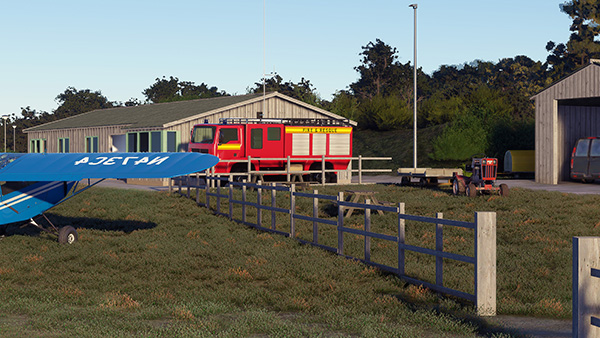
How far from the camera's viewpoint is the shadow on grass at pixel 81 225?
16766mm

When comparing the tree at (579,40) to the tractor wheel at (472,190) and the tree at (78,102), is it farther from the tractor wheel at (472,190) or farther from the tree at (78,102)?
the tree at (78,102)

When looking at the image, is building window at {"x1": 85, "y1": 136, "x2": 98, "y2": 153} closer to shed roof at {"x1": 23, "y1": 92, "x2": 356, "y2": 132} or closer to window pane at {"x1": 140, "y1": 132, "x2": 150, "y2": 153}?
shed roof at {"x1": 23, "y1": 92, "x2": 356, "y2": 132}

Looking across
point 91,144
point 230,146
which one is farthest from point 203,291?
point 91,144

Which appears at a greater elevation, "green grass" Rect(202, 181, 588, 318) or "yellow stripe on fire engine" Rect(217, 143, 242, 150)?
"yellow stripe on fire engine" Rect(217, 143, 242, 150)

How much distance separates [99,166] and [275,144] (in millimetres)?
16277

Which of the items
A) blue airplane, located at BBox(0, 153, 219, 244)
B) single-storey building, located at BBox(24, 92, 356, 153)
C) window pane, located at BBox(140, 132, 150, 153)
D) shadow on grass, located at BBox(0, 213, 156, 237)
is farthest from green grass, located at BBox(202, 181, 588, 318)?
window pane, located at BBox(140, 132, 150, 153)

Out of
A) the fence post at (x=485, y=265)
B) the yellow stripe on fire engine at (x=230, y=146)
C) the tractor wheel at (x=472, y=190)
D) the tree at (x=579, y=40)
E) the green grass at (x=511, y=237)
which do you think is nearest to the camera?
the fence post at (x=485, y=265)

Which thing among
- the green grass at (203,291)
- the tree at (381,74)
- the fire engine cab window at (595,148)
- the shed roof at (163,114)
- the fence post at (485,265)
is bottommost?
the green grass at (203,291)

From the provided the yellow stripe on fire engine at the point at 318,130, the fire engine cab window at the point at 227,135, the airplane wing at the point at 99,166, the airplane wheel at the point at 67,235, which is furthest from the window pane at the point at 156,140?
the airplane wheel at the point at 67,235

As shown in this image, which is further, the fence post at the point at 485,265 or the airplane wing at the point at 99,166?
the airplane wing at the point at 99,166

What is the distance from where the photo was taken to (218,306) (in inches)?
346

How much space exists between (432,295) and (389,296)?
0.62 m

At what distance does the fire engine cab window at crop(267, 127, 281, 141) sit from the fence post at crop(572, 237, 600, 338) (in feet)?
79.1

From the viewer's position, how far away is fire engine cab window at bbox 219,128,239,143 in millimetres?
28345
